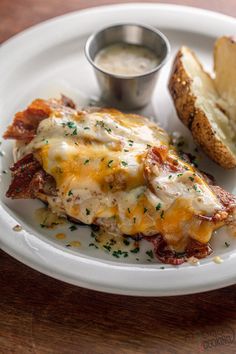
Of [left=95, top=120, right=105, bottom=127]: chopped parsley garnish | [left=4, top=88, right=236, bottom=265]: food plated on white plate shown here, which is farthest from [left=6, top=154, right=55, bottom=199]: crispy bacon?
[left=95, top=120, right=105, bottom=127]: chopped parsley garnish

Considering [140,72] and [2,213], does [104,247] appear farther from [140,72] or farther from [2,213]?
[140,72]

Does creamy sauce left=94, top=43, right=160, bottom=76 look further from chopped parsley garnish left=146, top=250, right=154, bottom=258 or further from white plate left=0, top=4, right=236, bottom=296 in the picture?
chopped parsley garnish left=146, top=250, right=154, bottom=258

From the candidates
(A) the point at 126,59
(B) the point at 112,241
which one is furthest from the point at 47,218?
(A) the point at 126,59

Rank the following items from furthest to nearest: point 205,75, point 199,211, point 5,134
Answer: point 205,75, point 5,134, point 199,211

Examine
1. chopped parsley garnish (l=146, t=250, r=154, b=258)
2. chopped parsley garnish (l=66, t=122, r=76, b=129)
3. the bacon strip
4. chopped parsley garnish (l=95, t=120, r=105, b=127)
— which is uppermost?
chopped parsley garnish (l=95, t=120, r=105, b=127)

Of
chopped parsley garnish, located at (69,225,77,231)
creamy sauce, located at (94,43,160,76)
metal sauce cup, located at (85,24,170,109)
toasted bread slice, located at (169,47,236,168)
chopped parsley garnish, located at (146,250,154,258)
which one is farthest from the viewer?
creamy sauce, located at (94,43,160,76)

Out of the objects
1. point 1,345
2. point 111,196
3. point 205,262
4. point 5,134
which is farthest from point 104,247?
point 5,134

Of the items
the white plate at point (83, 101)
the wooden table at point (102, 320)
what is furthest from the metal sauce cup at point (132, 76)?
the wooden table at point (102, 320)

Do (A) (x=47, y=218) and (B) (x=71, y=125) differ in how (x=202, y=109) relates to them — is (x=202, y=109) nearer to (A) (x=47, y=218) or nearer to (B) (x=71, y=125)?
(B) (x=71, y=125)
